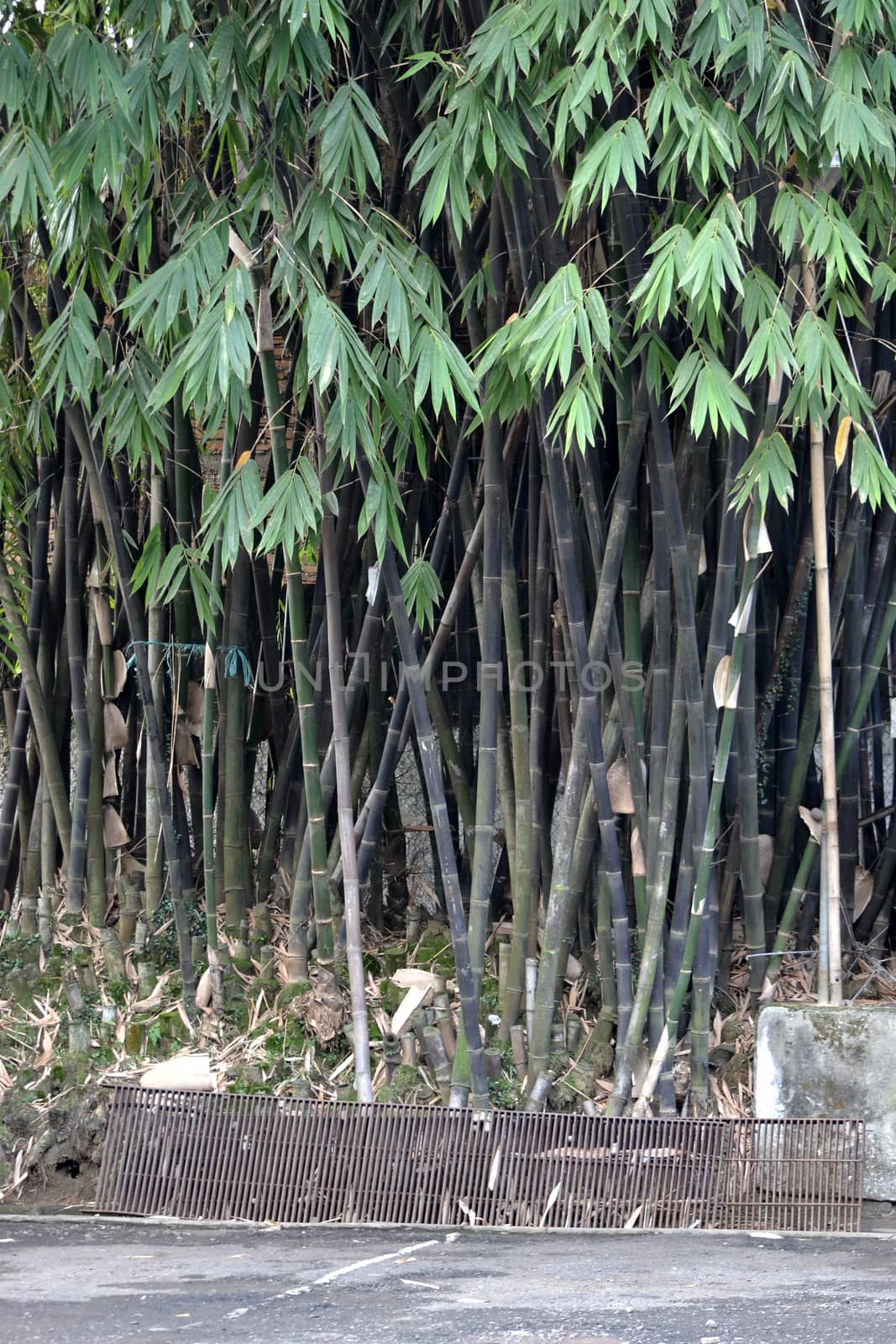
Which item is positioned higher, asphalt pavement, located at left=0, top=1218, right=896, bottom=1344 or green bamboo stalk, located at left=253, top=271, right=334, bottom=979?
green bamboo stalk, located at left=253, top=271, right=334, bottom=979

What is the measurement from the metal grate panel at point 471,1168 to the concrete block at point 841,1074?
0.34 ft

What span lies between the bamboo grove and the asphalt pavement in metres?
0.49

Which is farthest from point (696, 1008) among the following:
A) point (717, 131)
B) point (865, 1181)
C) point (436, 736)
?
point (717, 131)

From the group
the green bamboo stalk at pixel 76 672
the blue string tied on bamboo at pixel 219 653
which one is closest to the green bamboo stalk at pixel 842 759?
the blue string tied on bamboo at pixel 219 653

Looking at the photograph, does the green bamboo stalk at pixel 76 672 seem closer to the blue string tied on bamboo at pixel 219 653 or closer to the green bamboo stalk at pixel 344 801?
the blue string tied on bamboo at pixel 219 653

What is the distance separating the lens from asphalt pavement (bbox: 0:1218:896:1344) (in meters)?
2.23

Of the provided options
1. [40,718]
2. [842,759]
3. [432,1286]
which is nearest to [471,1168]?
[432,1286]

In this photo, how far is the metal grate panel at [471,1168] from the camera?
9.75 feet

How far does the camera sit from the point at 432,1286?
252 centimetres

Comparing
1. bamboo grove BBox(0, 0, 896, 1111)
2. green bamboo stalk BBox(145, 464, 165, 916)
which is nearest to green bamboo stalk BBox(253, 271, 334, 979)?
bamboo grove BBox(0, 0, 896, 1111)

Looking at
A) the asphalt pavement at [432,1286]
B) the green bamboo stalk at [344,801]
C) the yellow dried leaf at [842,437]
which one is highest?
the yellow dried leaf at [842,437]

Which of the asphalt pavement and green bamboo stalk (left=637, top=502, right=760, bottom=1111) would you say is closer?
the asphalt pavement

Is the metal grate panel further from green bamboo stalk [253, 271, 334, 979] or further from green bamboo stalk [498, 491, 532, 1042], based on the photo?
green bamboo stalk [253, 271, 334, 979]

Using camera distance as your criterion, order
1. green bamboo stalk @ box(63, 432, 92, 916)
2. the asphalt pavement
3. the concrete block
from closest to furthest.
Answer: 1. the asphalt pavement
2. the concrete block
3. green bamboo stalk @ box(63, 432, 92, 916)
